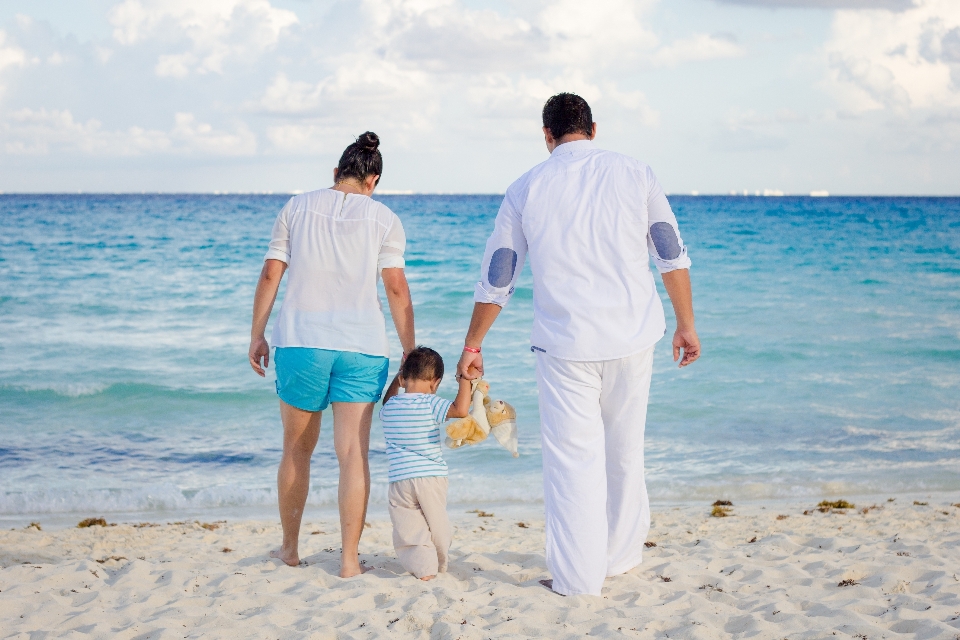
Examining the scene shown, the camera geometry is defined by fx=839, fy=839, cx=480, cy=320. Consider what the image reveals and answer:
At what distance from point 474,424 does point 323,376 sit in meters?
0.64

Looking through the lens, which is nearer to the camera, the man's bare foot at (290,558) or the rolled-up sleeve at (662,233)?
the rolled-up sleeve at (662,233)

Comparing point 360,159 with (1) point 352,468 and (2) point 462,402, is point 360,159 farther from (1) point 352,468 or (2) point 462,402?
(1) point 352,468

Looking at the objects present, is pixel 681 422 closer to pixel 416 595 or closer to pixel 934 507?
pixel 934 507

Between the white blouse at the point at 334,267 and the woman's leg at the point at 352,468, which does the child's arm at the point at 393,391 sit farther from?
the white blouse at the point at 334,267

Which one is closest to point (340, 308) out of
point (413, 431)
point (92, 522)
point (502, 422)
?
point (413, 431)

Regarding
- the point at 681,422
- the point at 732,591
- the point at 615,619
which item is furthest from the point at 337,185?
the point at 681,422

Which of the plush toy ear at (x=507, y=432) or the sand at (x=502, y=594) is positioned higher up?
the plush toy ear at (x=507, y=432)

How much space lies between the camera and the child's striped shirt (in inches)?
133

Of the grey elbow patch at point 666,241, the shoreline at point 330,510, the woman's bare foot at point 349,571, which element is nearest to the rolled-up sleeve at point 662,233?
the grey elbow patch at point 666,241

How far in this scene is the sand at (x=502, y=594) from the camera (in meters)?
2.93

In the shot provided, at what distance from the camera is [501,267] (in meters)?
3.12

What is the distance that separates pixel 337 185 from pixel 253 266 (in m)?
21.1

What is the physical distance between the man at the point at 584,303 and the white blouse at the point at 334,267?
1.54 ft

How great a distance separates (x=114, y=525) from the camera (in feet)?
16.9
